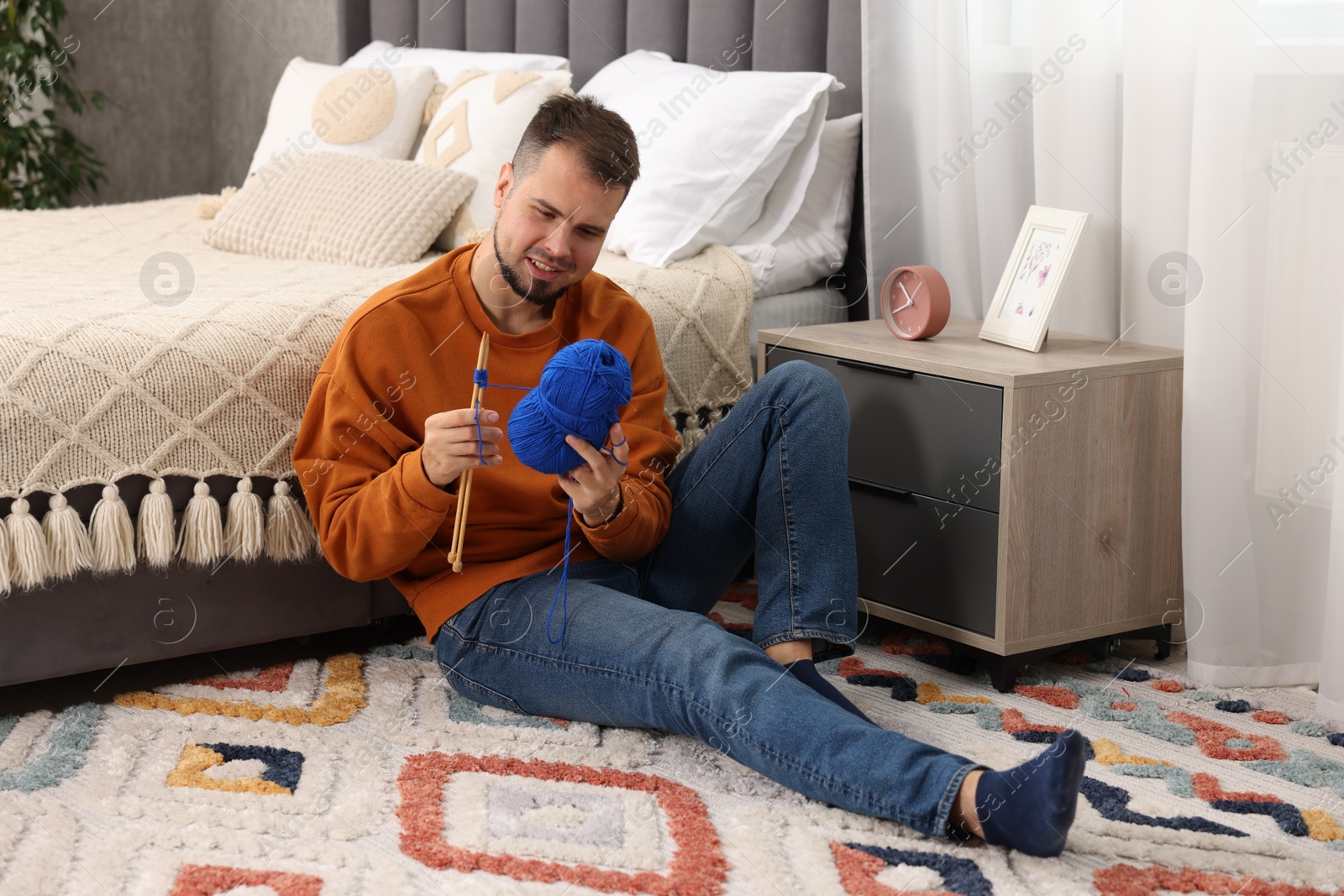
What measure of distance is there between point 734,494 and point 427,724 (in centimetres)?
44

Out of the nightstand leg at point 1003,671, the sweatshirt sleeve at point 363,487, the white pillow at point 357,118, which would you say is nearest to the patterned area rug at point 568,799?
the nightstand leg at point 1003,671

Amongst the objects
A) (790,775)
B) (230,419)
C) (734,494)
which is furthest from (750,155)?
(790,775)

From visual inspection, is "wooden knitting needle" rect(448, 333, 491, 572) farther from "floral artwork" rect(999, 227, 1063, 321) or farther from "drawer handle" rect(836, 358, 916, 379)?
"floral artwork" rect(999, 227, 1063, 321)

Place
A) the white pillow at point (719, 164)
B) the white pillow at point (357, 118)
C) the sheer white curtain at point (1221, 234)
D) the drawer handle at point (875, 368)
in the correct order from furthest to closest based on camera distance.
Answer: the white pillow at point (357, 118) → the white pillow at point (719, 164) → the drawer handle at point (875, 368) → the sheer white curtain at point (1221, 234)

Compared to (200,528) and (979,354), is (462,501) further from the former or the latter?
(979,354)

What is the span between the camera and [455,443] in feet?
3.98

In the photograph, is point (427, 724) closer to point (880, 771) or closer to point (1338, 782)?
point (880, 771)

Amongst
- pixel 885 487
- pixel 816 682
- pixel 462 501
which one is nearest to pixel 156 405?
pixel 462 501

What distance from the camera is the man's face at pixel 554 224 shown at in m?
1.32

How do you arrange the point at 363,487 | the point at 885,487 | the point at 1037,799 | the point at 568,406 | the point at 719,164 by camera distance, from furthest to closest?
the point at 719,164, the point at 885,487, the point at 363,487, the point at 568,406, the point at 1037,799

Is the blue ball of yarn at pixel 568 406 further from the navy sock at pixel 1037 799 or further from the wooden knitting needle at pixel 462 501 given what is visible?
the navy sock at pixel 1037 799

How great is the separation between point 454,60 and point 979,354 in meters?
1.49

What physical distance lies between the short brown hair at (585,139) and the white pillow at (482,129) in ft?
2.48

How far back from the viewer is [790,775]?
3.85 ft
